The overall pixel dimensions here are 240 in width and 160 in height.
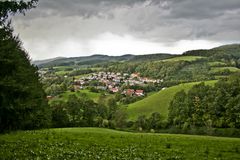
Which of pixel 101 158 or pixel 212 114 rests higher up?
pixel 101 158

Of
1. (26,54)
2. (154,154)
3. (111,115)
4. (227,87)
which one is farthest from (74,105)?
(154,154)

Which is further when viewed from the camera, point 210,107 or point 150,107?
point 150,107

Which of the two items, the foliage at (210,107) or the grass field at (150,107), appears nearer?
the foliage at (210,107)

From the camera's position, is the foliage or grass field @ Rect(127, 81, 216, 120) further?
grass field @ Rect(127, 81, 216, 120)

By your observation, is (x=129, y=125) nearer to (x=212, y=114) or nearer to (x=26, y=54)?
(x=212, y=114)

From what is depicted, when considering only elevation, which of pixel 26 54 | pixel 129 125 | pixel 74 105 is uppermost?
pixel 26 54

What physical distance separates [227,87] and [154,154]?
108720 mm

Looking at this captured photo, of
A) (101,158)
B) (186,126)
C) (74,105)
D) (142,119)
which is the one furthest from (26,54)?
(142,119)

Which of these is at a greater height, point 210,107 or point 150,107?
point 210,107

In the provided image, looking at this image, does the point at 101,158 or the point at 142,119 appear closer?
the point at 101,158

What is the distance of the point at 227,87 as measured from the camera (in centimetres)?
12656

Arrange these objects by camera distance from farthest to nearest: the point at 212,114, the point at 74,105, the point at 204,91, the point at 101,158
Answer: the point at 204,91 < the point at 212,114 < the point at 74,105 < the point at 101,158

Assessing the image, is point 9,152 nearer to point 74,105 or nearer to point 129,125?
point 74,105

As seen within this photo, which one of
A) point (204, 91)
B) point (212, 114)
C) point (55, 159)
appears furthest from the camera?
point (204, 91)
